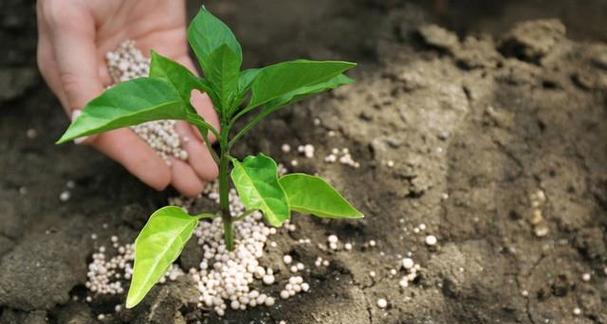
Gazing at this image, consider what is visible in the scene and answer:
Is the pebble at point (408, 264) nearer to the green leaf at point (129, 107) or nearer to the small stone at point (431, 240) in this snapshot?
the small stone at point (431, 240)

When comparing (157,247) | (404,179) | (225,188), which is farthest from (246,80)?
(404,179)

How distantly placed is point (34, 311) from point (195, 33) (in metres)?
0.82

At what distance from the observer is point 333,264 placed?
1.92 meters

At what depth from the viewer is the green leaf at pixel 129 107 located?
4.29ft

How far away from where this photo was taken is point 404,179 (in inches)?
82.7

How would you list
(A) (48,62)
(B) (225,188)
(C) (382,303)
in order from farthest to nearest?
1. (A) (48,62)
2. (C) (382,303)
3. (B) (225,188)

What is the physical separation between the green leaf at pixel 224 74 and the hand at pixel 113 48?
46cm

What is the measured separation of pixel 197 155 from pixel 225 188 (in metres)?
0.35

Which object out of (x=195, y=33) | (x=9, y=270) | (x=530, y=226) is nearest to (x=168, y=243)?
(x=195, y=33)

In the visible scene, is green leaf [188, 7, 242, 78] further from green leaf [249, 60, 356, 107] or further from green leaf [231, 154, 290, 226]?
green leaf [231, 154, 290, 226]

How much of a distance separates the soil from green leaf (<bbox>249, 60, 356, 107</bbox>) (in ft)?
1.70

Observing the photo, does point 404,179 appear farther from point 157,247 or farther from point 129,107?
point 129,107

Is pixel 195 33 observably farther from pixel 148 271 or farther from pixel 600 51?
pixel 600 51

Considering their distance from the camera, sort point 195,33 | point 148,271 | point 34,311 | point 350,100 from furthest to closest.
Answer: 1. point 350,100
2. point 34,311
3. point 195,33
4. point 148,271
